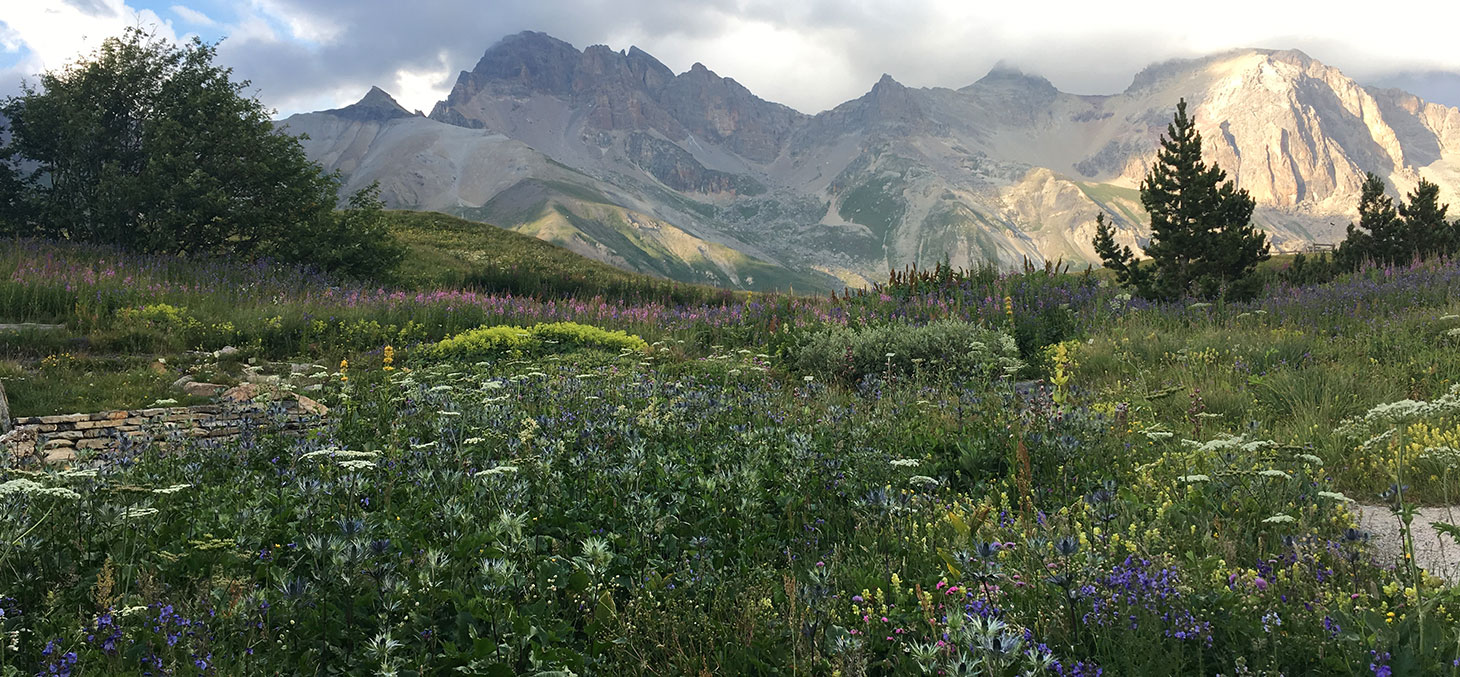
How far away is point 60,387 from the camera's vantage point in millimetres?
8906

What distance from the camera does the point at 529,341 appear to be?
1159cm

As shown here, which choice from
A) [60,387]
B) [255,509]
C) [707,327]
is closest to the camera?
[255,509]

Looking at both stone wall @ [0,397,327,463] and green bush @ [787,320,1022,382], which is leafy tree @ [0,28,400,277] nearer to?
stone wall @ [0,397,327,463]

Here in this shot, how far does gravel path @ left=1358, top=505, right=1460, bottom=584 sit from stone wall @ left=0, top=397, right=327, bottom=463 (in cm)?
698

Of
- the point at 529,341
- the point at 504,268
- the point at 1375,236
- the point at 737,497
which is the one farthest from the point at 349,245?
the point at 1375,236

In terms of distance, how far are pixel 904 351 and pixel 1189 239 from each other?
35.2 feet

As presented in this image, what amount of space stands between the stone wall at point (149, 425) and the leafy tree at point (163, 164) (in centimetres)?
1232

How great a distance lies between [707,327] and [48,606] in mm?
12474

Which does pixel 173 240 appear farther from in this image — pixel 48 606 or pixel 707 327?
pixel 48 606

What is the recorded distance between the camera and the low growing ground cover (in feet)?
8.13

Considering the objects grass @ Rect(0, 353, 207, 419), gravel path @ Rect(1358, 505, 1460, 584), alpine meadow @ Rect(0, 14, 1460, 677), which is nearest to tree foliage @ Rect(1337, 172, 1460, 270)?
alpine meadow @ Rect(0, 14, 1460, 677)

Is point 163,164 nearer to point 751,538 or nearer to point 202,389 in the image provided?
point 202,389

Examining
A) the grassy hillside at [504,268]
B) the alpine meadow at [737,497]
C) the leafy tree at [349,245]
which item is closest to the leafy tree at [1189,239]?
the alpine meadow at [737,497]

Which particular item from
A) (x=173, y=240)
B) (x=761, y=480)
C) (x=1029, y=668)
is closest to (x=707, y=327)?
(x=761, y=480)
